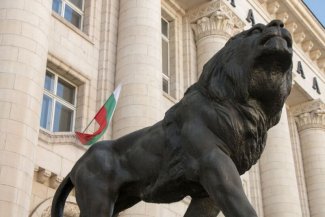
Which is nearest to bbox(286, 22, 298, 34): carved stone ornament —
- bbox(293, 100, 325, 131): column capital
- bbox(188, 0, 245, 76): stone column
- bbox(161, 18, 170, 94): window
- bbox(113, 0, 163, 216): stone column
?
bbox(293, 100, 325, 131): column capital

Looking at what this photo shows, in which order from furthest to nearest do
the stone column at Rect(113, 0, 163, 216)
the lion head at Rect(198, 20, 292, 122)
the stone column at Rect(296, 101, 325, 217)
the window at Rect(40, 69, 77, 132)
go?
the stone column at Rect(296, 101, 325, 217) < the stone column at Rect(113, 0, 163, 216) < the window at Rect(40, 69, 77, 132) < the lion head at Rect(198, 20, 292, 122)

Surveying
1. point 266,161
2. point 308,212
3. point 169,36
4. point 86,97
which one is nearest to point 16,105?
point 86,97

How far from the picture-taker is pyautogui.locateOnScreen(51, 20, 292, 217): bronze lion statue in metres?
3.78

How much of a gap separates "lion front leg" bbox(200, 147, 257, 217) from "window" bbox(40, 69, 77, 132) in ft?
38.8

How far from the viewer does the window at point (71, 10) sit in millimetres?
17388

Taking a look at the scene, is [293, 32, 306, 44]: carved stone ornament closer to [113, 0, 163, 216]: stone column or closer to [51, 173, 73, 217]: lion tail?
[113, 0, 163, 216]: stone column

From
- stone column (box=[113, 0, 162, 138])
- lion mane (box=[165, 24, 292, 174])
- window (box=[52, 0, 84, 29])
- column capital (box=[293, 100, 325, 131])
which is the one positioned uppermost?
column capital (box=[293, 100, 325, 131])

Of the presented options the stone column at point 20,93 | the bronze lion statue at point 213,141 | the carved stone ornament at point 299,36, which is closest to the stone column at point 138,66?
the stone column at point 20,93

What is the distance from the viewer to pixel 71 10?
1802 centimetres

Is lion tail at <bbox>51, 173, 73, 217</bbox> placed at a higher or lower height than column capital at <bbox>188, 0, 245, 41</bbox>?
lower

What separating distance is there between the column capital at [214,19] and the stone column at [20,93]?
9648mm

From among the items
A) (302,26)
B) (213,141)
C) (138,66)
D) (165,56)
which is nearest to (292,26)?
(302,26)

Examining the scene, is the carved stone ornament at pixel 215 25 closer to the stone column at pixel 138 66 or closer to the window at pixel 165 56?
the window at pixel 165 56

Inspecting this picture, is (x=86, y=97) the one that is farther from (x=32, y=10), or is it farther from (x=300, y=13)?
(x=300, y=13)
